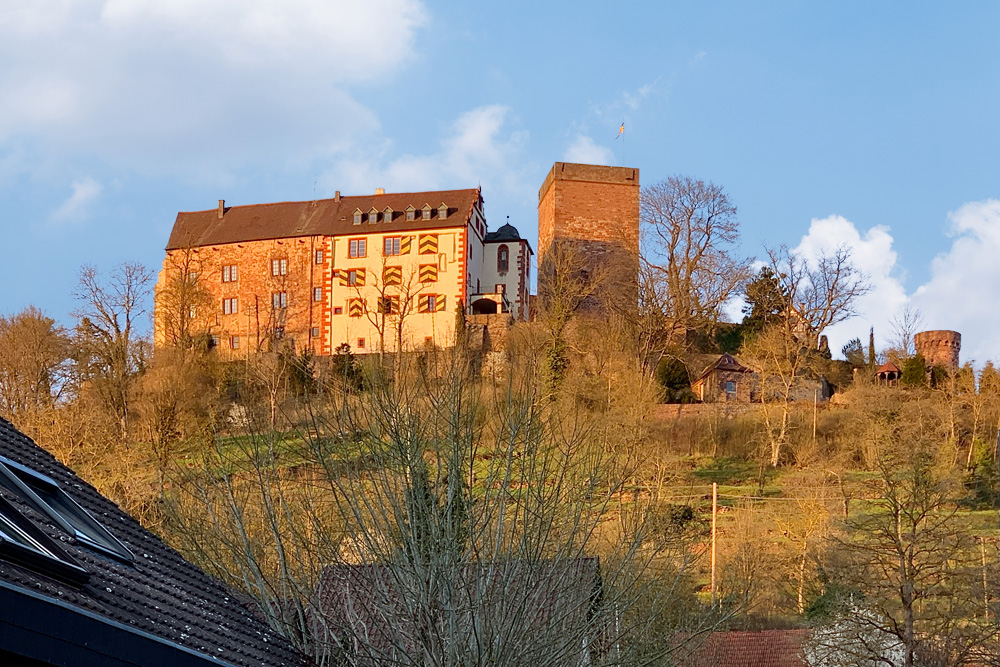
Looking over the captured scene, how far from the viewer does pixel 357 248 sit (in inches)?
2522

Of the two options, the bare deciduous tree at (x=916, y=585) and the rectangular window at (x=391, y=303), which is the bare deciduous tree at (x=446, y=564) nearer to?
the bare deciduous tree at (x=916, y=585)

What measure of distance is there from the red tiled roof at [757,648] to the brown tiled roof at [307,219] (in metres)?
38.2

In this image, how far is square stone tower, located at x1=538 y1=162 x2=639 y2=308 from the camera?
63375mm

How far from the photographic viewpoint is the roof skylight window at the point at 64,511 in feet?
21.6

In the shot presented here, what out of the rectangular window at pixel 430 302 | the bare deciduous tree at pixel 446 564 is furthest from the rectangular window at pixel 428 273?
the bare deciduous tree at pixel 446 564

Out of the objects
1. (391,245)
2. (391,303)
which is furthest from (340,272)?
(391,303)

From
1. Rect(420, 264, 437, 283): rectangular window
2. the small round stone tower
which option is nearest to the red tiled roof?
Rect(420, 264, 437, 283): rectangular window

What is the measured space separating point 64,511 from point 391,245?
5623 cm

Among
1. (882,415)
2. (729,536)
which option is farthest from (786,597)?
(882,415)

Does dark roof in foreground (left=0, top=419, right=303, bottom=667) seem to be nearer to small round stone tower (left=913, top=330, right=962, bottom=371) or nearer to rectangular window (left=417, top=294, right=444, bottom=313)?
rectangular window (left=417, top=294, right=444, bottom=313)

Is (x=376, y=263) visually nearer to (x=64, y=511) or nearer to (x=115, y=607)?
(x=64, y=511)

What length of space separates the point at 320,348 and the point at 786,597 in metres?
35.4

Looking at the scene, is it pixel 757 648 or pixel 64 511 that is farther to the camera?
pixel 757 648

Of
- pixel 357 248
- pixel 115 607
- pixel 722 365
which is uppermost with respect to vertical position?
pixel 357 248
